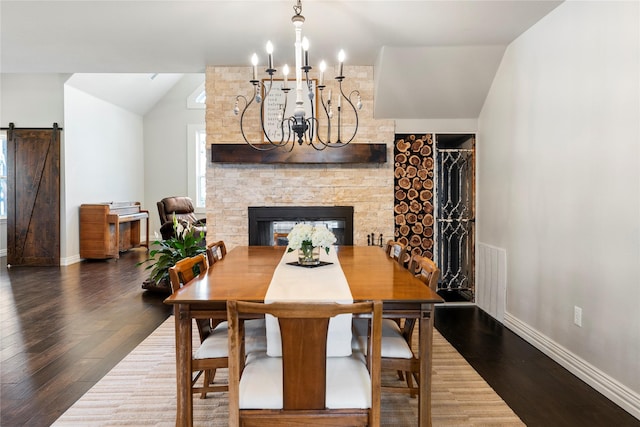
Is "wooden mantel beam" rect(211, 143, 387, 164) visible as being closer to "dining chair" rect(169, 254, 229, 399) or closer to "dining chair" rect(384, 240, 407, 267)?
"dining chair" rect(384, 240, 407, 267)

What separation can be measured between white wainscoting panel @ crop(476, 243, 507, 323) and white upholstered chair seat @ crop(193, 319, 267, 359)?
250 centimetres

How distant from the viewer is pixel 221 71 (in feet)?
15.0

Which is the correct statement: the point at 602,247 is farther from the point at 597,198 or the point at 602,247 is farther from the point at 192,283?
the point at 192,283

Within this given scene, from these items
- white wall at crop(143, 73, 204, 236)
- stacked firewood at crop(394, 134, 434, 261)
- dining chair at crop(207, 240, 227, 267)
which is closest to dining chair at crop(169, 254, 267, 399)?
dining chair at crop(207, 240, 227, 267)

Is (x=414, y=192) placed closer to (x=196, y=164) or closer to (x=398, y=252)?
(x=398, y=252)

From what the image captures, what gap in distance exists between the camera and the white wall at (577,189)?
2.33 meters

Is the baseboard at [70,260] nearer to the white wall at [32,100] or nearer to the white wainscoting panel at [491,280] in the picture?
the white wall at [32,100]

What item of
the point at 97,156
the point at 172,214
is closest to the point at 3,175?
the point at 97,156

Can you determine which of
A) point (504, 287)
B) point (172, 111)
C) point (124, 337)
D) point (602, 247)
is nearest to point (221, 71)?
point (124, 337)

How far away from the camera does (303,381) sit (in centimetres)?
A: 146

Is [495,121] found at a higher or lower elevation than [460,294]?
higher

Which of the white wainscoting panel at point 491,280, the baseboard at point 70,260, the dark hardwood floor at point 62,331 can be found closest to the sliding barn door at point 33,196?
the baseboard at point 70,260

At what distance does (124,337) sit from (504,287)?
318 centimetres

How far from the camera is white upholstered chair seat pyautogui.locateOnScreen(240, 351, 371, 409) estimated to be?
1514mm
